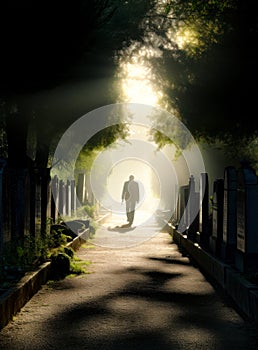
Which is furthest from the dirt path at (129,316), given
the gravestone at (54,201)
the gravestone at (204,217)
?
the gravestone at (54,201)

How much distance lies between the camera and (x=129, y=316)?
7.66 metres

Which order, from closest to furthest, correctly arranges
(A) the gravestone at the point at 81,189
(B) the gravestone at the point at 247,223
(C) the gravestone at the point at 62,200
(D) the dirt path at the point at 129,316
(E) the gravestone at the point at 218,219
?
(D) the dirt path at the point at 129,316 < (B) the gravestone at the point at 247,223 < (E) the gravestone at the point at 218,219 < (C) the gravestone at the point at 62,200 < (A) the gravestone at the point at 81,189

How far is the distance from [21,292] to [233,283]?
9.85ft

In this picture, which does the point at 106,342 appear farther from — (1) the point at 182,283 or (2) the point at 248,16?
(2) the point at 248,16

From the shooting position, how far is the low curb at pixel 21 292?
7.05m

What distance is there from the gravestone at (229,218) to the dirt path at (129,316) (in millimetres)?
758

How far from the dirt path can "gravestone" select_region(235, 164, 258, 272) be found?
29.1 inches

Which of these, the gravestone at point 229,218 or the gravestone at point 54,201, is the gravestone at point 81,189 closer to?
the gravestone at point 54,201

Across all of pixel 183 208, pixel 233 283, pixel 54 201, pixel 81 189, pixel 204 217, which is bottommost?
pixel 233 283

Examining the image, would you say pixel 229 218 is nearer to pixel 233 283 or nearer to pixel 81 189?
pixel 233 283

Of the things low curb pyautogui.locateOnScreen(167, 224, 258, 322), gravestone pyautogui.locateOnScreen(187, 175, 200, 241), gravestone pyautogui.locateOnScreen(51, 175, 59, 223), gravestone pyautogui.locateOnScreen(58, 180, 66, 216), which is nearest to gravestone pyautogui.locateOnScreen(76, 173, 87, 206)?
gravestone pyautogui.locateOnScreen(58, 180, 66, 216)

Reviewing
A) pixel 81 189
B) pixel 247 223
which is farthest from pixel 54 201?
pixel 81 189

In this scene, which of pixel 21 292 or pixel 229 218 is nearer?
pixel 21 292

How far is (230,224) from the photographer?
12453mm
